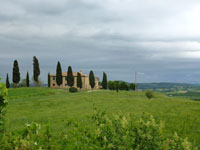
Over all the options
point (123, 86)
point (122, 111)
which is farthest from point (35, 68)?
point (122, 111)

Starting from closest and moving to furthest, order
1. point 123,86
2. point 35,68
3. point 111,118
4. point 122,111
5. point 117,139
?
1. point 117,139
2. point 111,118
3. point 122,111
4. point 35,68
5. point 123,86

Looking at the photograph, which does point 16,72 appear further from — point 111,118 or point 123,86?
point 111,118

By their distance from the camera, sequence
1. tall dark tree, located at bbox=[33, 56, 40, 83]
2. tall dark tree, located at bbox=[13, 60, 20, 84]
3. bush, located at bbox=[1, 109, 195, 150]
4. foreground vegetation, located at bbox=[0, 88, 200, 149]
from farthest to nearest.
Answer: tall dark tree, located at bbox=[33, 56, 40, 83]
tall dark tree, located at bbox=[13, 60, 20, 84]
foreground vegetation, located at bbox=[0, 88, 200, 149]
bush, located at bbox=[1, 109, 195, 150]

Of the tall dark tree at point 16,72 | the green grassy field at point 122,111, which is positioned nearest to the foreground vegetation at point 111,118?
the green grassy field at point 122,111

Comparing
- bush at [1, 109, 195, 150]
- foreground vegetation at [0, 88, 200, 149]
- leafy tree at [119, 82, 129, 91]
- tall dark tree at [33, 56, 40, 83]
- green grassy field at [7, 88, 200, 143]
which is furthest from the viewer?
leafy tree at [119, 82, 129, 91]

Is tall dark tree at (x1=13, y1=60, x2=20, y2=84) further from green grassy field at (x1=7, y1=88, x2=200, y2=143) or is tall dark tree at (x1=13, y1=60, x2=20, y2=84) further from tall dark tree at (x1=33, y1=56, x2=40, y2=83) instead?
green grassy field at (x1=7, y1=88, x2=200, y2=143)

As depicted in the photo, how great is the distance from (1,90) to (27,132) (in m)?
2.42

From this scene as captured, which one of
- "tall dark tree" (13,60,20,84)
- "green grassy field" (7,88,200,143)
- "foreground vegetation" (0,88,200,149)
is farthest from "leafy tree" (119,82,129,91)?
"foreground vegetation" (0,88,200,149)

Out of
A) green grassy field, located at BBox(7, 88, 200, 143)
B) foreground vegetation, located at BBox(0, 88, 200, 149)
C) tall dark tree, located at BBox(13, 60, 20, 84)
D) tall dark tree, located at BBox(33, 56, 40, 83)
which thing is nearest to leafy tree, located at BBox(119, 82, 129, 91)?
tall dark tree, located at BBox(33, 56, 40, 83)

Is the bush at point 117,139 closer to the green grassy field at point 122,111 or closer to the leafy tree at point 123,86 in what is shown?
the green grassy field at point 122,111

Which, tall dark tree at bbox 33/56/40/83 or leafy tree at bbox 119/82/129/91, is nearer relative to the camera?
tall dark tree at bbox 33/56/40/83

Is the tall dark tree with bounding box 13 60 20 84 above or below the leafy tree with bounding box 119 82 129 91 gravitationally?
above

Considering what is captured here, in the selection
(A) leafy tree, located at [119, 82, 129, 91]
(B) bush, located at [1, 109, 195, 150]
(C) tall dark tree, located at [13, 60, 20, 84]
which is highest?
(C) tall dark tree, located at [13, 60, 20, 84]

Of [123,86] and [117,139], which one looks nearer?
[117,139]
